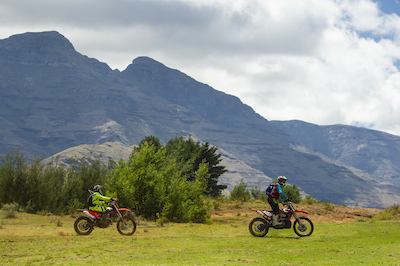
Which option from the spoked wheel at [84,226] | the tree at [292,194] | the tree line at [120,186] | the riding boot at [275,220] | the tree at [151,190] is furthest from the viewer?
the tree at [292,194]

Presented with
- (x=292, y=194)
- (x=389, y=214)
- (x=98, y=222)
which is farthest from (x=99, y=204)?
(x=292, y=194)

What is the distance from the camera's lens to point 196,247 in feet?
41.4

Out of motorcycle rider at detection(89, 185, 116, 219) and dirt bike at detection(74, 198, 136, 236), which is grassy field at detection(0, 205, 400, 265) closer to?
dirt bike at detection(74, 198, 136, 236)

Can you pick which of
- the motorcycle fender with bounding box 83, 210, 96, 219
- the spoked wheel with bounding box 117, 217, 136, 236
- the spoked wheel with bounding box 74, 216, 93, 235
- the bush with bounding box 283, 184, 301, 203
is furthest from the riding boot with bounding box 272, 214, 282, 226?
the bush with bounding box 283, 184, 301, 203

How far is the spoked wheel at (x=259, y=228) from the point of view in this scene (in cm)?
1492

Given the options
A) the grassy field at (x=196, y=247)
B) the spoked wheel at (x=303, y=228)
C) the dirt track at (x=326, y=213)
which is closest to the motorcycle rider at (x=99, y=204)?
the grassy field at (x=196, y=247)

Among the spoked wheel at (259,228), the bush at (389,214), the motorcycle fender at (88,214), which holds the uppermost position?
the bush at (389,214)

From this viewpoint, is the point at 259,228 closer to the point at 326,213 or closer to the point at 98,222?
the point at 98,222

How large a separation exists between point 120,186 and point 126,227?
18.7ft

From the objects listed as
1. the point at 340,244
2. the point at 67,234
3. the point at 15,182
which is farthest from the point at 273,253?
the point at 15,182

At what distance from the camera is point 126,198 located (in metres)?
20.9

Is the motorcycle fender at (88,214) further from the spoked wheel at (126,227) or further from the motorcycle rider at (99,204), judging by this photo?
the spoked wheel at (126,227)

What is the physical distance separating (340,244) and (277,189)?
2952mm

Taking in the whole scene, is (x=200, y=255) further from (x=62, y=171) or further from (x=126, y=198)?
(x=62, y=171)
